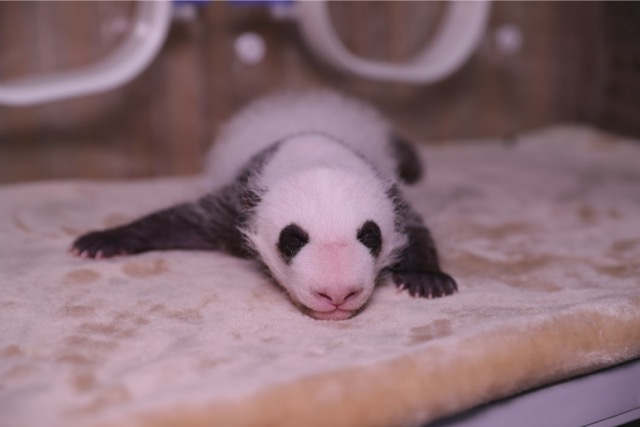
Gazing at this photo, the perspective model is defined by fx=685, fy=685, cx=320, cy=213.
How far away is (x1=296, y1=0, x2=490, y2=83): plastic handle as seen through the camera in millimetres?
3451

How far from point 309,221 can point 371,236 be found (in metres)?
0.19

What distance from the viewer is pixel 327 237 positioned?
1.88 metres

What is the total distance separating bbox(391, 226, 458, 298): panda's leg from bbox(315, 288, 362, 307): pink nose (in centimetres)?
32

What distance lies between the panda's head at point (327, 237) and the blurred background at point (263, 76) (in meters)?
1.76

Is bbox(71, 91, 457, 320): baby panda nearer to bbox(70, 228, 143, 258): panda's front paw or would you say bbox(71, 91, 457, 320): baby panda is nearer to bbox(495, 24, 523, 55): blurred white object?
bbox(70, 228, 143, 258): panda's front paw

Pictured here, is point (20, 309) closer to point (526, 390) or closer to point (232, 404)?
point (232, 404)

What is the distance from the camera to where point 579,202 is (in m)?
3.15

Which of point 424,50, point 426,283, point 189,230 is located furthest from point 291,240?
point 424,50

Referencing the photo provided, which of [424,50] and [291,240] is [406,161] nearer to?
[424,50]

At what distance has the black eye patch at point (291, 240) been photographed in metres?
1.93

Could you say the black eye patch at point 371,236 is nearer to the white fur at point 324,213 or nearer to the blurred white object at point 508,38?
the white fur at point 324,213

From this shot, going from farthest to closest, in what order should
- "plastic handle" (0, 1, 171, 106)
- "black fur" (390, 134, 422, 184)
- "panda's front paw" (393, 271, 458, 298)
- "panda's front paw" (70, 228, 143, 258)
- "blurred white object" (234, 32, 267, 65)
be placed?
1. "blurred white object" (234, 32, 267, 65)
2. "black fur" (390, 134, 422, 184)
3. "plastic handle" (0, 1, 171, 106)
4. "panda's front paw" (70, 228, 143, 258)
5. "panda's front paw" (393, 271, 458, 298)

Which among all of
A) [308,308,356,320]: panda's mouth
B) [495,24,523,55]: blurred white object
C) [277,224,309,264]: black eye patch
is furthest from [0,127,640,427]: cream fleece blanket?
[495,24,523,55]: blurred white object

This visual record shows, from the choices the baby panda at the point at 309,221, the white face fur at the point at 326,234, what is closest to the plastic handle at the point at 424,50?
the baby panda at the point at 309,221
